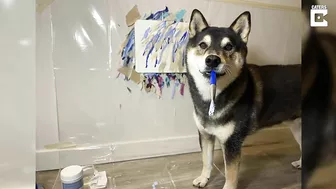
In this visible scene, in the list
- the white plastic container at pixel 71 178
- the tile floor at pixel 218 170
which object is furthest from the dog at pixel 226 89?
the white plastic container at pixel 71 178

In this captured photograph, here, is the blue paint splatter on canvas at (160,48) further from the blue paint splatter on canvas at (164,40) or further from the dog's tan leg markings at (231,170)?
the dog's tan leg markings at (231,170)

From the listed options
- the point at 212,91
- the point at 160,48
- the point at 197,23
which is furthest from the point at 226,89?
the point at 160,48

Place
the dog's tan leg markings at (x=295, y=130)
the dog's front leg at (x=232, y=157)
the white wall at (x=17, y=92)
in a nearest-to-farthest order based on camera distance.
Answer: the white wall at (x=17, y=92) < the dog's front leg at (x=232, y=157) < the dog's tan leg markings at (x=295, y=130)

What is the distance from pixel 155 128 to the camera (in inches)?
53.7

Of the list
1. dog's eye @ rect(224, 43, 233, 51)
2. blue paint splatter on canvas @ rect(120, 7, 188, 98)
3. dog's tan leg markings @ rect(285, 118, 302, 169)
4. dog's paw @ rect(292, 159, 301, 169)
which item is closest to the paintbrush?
dog's eye @ rect(224, 43, 233, 51)

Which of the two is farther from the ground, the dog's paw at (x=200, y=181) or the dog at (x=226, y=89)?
the dog at (x=226, y=89)

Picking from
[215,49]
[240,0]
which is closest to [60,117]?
[215,49]

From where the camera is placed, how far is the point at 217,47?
980mm

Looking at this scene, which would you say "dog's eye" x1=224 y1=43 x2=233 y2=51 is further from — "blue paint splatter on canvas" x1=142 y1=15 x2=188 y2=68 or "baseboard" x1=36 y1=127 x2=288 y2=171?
"baseboard" x1=36 y1=127 x2=288 y2=171

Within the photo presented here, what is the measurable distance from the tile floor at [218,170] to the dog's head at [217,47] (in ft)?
1.33

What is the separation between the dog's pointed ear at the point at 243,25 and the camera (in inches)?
40.8

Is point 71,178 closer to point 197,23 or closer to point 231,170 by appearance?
point 231,170

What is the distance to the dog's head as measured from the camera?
37.2 inches

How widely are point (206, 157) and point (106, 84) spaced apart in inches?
22.2
